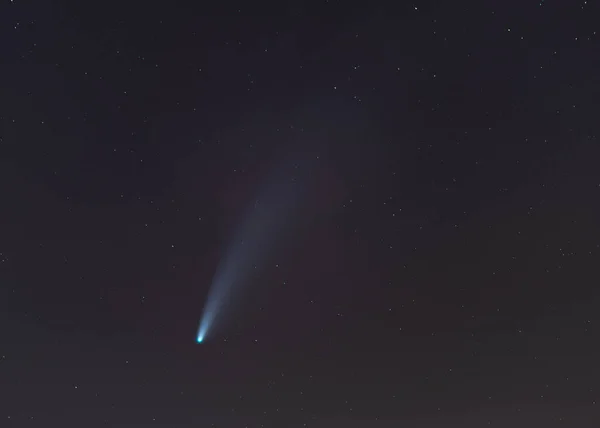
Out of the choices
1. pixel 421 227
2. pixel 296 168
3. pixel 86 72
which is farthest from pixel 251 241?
pixel 86 72

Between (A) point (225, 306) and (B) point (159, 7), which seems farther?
(A) point (225, 306)

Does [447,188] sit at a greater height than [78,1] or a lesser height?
lesser

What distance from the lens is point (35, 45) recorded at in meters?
2.19

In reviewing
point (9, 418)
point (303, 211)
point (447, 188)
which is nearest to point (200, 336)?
point (303, 211)

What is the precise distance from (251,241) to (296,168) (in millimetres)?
347

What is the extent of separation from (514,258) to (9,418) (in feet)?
7.03

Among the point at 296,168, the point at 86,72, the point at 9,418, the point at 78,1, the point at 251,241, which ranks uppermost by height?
the point at 78,1

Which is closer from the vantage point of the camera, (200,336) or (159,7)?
(159,7)

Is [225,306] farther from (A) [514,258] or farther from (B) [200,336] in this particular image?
(A) [514,258]

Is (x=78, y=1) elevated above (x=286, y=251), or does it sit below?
above

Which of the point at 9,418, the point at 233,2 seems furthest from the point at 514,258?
the point at 9,418

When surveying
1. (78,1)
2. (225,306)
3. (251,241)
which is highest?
(78,1)

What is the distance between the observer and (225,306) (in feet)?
7.95

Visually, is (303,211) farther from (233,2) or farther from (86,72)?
(86,72)
